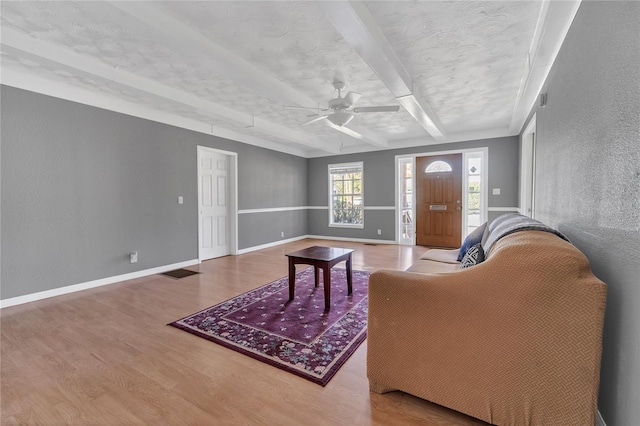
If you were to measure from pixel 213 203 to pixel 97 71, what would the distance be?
291cm

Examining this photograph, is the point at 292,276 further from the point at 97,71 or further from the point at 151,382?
the point at 97,71

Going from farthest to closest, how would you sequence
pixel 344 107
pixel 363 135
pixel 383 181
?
pixel 383 181 → pixel 363 135 → pixel 344 107

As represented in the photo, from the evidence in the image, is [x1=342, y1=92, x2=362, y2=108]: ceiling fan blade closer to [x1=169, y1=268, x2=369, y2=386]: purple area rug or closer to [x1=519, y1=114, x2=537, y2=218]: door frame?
[x1=169, y1=268, x2=369, y2=386]: purple area rug

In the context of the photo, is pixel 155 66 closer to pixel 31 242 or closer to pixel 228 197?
pixel 31 242

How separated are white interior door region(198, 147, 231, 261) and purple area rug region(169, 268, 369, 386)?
7.91ft

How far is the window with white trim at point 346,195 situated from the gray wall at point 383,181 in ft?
0.47

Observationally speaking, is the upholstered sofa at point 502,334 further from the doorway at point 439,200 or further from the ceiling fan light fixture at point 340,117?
the doorway at point 439,200

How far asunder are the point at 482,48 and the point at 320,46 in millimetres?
1517

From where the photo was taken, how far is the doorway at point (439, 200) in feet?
19.9

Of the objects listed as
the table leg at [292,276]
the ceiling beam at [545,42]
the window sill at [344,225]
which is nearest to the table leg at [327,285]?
the table leg at [292,276]

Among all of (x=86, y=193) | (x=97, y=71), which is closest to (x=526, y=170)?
(x=97, y=71)

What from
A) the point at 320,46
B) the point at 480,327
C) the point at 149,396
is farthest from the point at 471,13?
→ the point at 149,396

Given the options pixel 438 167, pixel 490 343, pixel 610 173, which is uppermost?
pixel 438 167

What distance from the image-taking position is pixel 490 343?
1.29 m
